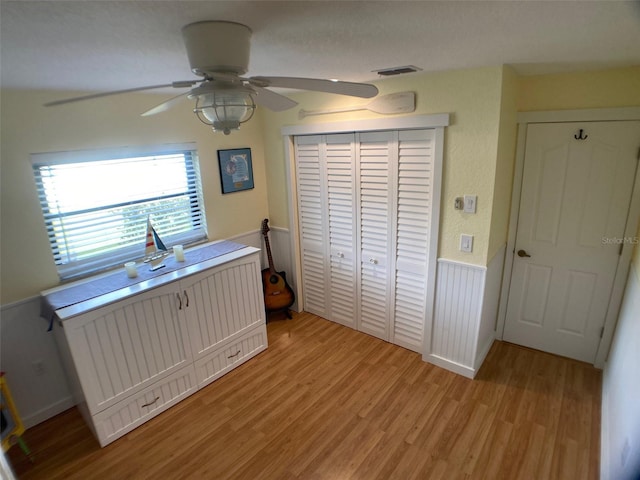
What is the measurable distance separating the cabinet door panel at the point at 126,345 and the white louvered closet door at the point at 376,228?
62.7 inches

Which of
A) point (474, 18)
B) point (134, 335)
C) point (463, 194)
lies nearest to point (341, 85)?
point (474, 18)

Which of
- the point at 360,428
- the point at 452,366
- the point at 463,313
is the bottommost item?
the point at 360,428

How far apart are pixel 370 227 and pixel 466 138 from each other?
104cm

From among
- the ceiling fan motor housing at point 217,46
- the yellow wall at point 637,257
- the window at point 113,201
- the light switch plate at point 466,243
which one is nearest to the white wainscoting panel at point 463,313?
the light switch plate at point 466,243

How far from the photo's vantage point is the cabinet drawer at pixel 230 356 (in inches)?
107

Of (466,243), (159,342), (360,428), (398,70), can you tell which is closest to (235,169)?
(159,342)

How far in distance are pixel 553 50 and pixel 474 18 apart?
2.70 ft

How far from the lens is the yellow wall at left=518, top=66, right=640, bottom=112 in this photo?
7.38ft

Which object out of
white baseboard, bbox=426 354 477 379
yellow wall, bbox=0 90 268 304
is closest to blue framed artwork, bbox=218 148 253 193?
yellow wall, bbox=0 90 268 304

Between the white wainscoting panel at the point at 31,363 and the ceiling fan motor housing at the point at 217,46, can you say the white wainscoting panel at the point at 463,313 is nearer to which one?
the ceiling fan motor housing at the point at 217,46

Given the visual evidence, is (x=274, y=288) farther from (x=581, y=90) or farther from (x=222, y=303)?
(x=581, y=90)

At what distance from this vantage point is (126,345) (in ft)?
7.43

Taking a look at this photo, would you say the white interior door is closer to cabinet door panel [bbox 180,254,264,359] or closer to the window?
cabinet door panel [bbox 180,254,264,359]

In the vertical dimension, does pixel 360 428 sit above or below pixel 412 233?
below
